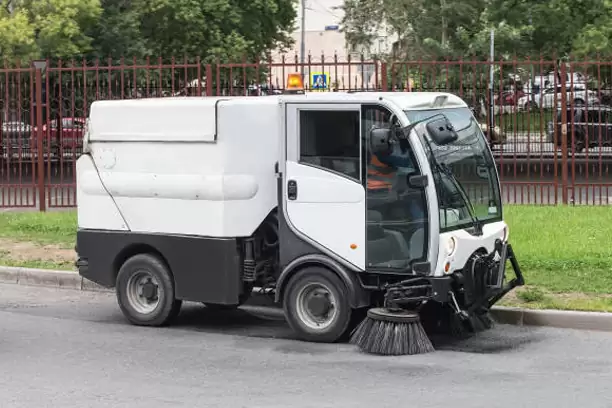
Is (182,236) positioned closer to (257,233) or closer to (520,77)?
(257,233)

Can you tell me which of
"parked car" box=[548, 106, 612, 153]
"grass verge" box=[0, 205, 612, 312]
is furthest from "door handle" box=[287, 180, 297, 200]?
"parked car" box=[548, 106, 612, 153]

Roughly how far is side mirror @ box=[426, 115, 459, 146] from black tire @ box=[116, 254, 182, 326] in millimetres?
2841

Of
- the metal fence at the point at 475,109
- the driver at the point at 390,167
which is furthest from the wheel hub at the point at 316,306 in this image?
the metal fence at the point at 475,109

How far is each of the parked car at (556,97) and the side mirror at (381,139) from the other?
9096mm

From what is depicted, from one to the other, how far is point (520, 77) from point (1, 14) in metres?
15.8

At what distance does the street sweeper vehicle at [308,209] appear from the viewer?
883cm

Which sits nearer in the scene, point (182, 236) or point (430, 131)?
point (430, 131)

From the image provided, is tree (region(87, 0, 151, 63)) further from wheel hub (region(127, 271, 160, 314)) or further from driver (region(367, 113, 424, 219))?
driver (region(367, 113, 424, 219))

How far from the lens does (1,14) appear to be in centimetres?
3023

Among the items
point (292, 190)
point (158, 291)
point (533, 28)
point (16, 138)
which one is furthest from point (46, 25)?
point (292, 190)

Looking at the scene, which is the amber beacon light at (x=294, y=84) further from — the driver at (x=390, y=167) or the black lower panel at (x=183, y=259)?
the black lower panel at (x=183, y=259)

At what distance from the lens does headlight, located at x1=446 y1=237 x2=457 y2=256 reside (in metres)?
8.77

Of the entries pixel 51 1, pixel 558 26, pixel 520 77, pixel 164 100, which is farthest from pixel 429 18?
pixel 164 100

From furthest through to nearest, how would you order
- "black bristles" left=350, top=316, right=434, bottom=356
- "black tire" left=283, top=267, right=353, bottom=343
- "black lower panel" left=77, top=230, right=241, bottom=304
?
"black lower panel" left=77, top=230, right=241, bottom=304
"black tire" left=283, top=267, right=353, bottom=343
"black bristles" left=350, top=316, right=434, bottom=356
